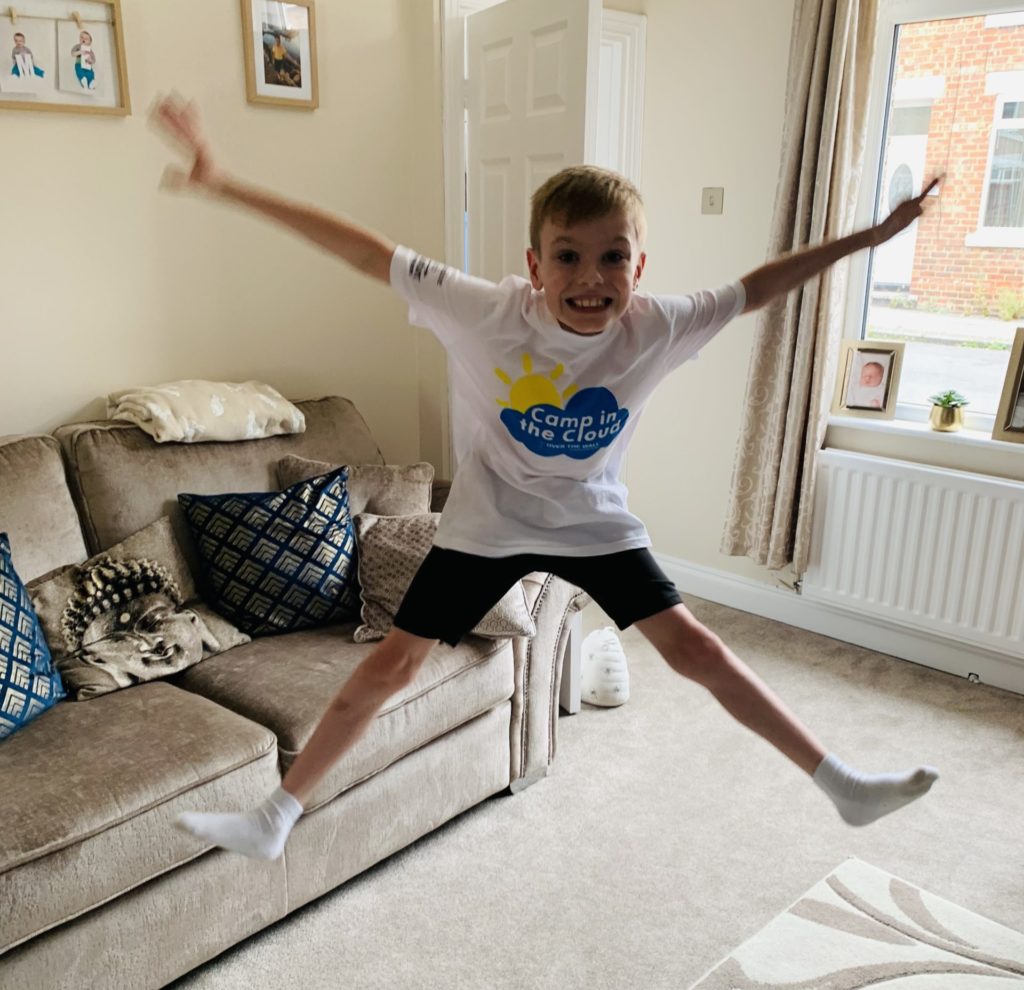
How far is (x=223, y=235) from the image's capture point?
3.03m

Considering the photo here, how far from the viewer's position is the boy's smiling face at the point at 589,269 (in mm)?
1646

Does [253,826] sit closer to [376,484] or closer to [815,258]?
[376,484]

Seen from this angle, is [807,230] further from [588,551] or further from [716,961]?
[716,961]

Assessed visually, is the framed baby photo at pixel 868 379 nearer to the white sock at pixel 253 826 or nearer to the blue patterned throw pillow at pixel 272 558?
the blue patterned throw pillow at pixel 272 558

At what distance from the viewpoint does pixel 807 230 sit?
11.2 feet

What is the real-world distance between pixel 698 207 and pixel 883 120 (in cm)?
74

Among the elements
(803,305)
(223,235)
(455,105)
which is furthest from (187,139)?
(803,305)

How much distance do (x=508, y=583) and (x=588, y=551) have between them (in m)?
0.17

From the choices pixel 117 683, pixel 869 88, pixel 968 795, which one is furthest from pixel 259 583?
pixel 869 88

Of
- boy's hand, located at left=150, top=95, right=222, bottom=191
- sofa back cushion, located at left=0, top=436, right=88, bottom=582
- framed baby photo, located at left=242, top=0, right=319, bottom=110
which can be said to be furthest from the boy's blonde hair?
framed baby photo, located at left=242, top=0, right=319, bottom=110

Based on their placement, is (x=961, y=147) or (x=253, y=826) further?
(x=961, y=147)

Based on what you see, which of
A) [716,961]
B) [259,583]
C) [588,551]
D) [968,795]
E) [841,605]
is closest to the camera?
[588,551]

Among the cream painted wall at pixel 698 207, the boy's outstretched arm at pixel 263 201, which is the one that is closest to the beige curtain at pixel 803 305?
the cream painted wall at pixel 698 207

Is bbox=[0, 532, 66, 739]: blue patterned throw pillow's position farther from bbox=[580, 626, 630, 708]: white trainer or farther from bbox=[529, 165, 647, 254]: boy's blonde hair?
bbox=[580, 626, 630, 708]: white trainer
